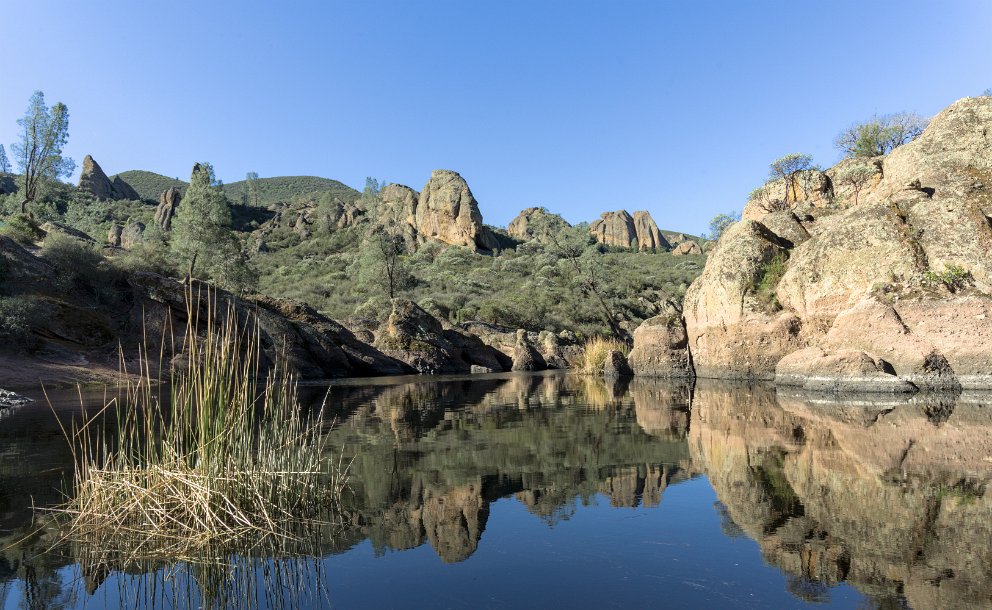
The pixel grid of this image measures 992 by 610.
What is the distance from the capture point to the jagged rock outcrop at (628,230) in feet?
463

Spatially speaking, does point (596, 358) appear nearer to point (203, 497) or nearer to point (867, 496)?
point (867, 496)

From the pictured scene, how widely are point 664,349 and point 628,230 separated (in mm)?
121315

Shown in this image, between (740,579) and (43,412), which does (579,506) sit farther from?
(43,412)

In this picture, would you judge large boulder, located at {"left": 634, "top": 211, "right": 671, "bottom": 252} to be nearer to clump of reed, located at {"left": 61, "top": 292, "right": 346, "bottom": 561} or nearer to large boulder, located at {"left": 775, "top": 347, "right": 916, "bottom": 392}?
large boulder, located at {"left": 775, "top": 347, "right": 916, "bottom": 392}

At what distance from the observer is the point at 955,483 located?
20.1ft

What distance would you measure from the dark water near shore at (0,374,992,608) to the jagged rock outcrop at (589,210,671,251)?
132 meters

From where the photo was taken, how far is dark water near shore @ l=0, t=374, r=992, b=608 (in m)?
4.00

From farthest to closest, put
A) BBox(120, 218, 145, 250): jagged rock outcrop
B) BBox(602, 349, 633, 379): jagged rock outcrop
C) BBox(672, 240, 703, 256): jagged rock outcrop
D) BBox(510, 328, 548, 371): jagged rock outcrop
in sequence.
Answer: BBox(672, 240, 703, 256): jagged rock outcrop < BBox(120, 218, 145, 250): jagged rock outcrop < BBox(510, 328, 548, 371): jagged rock outcrop < BBox(602, 349, 633, 379): jagged rock outcrop

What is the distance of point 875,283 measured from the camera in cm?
1773

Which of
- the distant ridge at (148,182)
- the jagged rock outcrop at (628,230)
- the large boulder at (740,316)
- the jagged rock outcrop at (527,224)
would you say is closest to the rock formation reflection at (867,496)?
the large boulder at (740,316)

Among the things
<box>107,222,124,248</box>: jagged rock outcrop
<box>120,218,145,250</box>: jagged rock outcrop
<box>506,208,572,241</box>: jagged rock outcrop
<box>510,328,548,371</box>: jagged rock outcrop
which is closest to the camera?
<box>510,328,548,371</box>: jagged rock outcrop

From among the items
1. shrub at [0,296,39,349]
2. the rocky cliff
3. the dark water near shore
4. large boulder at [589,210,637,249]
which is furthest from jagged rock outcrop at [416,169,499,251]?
the dark water near shore

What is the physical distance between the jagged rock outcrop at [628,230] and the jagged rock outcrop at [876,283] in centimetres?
11565

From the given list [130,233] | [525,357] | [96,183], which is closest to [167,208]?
[130,233]
